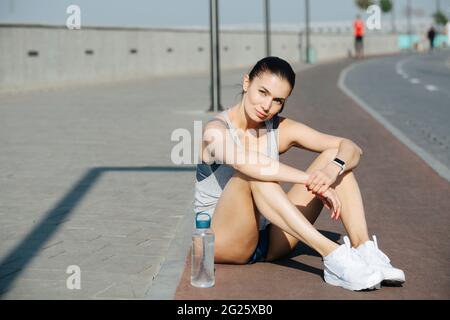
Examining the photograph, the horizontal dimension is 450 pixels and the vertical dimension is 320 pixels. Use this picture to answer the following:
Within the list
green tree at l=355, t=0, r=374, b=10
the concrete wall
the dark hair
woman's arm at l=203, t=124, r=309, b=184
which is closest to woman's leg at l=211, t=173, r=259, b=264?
woman's arm at l=203, t=124, r=309, b=184

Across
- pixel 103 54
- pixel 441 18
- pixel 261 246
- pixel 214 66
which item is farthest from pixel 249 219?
pixel 441 18

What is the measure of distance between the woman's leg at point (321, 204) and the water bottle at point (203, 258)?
54 centimetres

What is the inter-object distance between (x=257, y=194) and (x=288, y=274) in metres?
0.62

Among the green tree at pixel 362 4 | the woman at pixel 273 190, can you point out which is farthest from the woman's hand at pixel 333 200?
the green tree at pixel 362 4

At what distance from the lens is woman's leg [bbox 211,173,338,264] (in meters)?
4.72

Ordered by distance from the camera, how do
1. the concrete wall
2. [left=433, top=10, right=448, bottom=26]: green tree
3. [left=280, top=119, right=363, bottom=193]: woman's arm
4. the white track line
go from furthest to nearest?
[left=433, top=10, right=448, bottom=26]: green tree < the concrete wall < the white track line < [left=280, top=119, right=363, bottom=193]: woman's arm

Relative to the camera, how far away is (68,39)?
24.0 meters

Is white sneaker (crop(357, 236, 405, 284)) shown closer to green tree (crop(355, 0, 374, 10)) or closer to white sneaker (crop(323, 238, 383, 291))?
white sneaker (crop(323, 238, 383, 291))

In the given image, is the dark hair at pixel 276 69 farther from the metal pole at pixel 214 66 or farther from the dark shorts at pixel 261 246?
the metal pole at pixel 214 66

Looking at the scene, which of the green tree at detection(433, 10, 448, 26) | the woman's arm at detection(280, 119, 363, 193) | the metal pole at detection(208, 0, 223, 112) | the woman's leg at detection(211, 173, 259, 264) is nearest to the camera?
the woman's leg at detection(211, 173, 259, 264)

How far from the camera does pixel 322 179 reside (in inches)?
194

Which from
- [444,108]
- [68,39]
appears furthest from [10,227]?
[68,39]

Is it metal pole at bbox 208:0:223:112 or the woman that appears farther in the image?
metal pole at bbox 208:0:223:112
